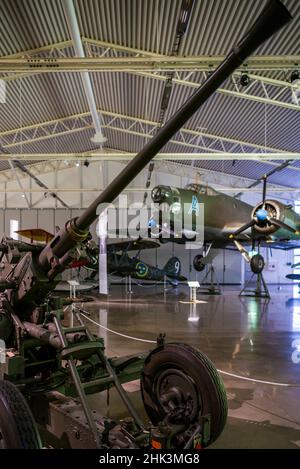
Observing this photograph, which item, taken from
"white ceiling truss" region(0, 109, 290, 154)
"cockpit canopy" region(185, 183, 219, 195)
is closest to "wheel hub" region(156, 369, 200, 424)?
"cockpit canopy" region(185, 183, 219, 195)

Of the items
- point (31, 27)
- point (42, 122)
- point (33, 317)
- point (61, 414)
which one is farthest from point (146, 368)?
point (42, 122)

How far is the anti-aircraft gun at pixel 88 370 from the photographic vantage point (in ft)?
7.77

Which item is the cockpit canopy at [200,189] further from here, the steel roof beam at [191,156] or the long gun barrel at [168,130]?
the long gun barrel at [168,130]

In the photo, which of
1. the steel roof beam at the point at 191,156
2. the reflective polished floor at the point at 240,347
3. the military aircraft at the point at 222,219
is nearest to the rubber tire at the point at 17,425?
the reflective polished floor at the point at 240,347

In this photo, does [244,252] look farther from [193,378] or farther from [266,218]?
[193,378]

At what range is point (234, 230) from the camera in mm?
16078

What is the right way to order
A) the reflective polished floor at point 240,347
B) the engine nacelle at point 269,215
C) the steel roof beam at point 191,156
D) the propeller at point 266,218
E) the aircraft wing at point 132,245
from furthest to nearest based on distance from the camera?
the aircraft wing at point 132,245, the engine nacelle at point 269,215, the propeller at point 266,218, the steel roof beam at point 191,156, the reflective polished floor at point 240,347

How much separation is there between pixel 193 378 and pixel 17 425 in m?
1.32

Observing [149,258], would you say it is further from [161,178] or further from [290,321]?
[290,321]

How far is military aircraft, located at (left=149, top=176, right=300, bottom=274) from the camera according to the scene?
13.7 m

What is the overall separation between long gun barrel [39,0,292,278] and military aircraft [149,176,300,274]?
1073 centimetres

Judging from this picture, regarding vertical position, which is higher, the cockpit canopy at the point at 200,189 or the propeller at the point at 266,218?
the cockpit canopy at the point at 200,189

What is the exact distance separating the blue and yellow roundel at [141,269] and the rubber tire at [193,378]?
1522cm
